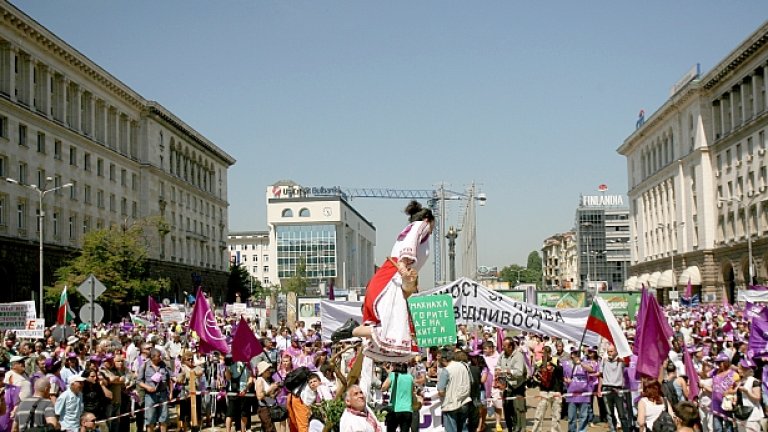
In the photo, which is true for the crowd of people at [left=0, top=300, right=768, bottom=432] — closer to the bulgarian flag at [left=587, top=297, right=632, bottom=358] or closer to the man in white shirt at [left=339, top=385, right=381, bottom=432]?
the bulgarian flag at [left=587, top=297, right=632, bottom=358]

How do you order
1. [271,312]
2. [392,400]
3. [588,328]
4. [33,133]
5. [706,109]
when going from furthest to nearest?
[706,109]
[33,133]
[271,312]
[588,328]
[392,400]

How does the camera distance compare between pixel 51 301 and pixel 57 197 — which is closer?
pixel 51 301

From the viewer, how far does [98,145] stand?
67.1 metres

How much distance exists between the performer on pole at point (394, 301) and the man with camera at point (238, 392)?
26.9 feet

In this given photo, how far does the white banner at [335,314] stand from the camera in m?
23.0

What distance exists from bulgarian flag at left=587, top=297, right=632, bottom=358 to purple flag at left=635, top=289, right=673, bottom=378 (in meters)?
2.49

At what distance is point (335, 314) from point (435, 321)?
17.2 feet

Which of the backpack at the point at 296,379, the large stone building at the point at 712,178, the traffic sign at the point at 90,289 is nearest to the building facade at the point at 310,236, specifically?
the large stone building at the point at 712,178

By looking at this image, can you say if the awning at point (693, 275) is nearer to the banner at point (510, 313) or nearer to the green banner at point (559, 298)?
the green banner at point (559, 298)

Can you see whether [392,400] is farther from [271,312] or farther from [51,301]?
[51,301]

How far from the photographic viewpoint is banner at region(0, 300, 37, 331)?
86.4 feet

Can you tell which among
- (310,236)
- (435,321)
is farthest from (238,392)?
(310,236)

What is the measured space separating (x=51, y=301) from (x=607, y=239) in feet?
407

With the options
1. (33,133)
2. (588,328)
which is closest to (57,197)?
(33,133)
